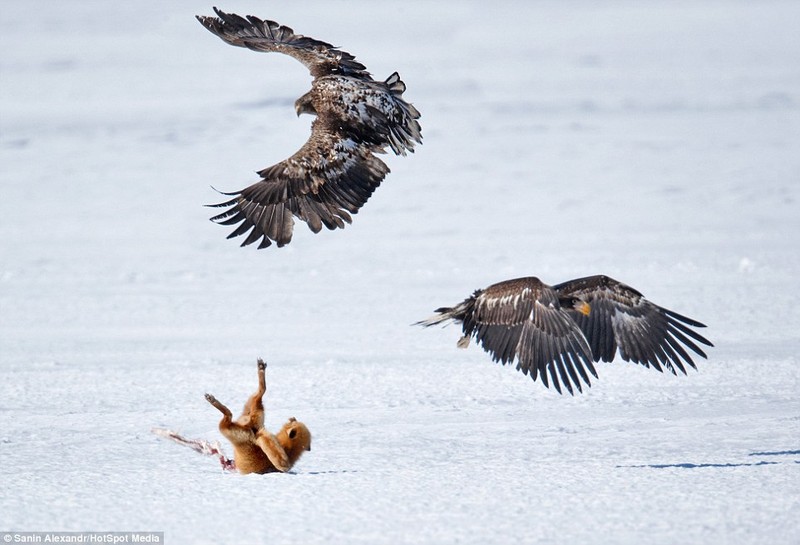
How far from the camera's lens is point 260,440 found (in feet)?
15.8

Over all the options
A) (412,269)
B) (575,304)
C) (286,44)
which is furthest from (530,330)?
(412,269)

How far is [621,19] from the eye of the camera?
21641 millimetres

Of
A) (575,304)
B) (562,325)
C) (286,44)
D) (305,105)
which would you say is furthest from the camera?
(286,44)

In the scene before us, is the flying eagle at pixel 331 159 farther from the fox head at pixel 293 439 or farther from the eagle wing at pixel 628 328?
the eagle wing at pixel 628 328

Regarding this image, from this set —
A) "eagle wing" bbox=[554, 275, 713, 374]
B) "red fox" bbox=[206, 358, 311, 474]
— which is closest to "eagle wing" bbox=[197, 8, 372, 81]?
"eagle wing" bbox=[554, 275, 713, 374]

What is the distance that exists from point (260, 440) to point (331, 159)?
60.7 inches

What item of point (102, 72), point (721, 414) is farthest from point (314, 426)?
point (102, 72)

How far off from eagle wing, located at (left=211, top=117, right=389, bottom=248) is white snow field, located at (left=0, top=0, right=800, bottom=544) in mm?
1023

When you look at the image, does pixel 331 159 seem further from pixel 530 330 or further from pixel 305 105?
pixel 530 330

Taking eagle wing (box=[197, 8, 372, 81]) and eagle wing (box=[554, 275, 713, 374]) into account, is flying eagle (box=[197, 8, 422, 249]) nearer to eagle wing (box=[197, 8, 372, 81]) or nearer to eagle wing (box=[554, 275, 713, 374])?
eagle wing (box=[197, 8, 372, 81])

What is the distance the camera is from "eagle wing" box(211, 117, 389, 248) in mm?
5664

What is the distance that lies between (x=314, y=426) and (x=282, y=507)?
1.62 m

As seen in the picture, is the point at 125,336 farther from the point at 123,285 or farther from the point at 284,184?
the point at 284,184

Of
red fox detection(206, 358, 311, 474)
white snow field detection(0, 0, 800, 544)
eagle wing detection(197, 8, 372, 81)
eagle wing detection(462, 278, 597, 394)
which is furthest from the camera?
eagle wing detection(197, 8, 372, 81)
